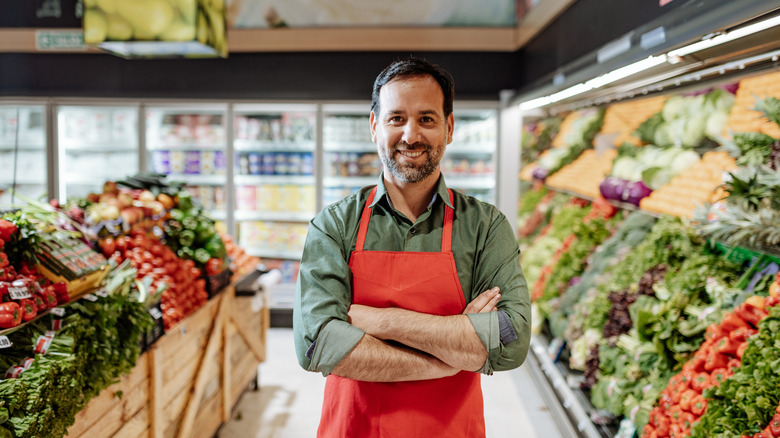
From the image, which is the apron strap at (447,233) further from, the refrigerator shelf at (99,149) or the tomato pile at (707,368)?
the refrigerator shelf at (99,149)

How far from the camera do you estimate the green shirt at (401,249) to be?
144 cm

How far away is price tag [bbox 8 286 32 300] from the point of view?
183 centimetres

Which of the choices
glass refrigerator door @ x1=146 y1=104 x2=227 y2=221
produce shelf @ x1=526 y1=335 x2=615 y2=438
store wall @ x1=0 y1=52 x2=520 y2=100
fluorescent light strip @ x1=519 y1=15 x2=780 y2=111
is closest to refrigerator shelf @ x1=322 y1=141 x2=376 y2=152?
store wall @ x1=0 y1=52 x2=520 y2=100

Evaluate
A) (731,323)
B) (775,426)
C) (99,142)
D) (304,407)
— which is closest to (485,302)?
(775,426)

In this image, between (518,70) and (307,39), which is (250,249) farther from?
(518,70)

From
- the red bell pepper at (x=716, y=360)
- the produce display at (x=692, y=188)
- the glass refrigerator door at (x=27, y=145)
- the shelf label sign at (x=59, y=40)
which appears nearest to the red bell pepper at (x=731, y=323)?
the red bell pepper at (x=716, y=360)

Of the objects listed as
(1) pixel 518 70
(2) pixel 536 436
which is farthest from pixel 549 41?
(2) pixel 536 436

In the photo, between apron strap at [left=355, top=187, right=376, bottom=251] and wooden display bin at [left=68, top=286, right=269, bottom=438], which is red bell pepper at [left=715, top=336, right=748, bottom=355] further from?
wooden display bin at [left=68, top=286, right=269, bottom=438]

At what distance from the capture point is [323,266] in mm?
1531

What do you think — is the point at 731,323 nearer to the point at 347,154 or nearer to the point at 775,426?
the point at 775,426

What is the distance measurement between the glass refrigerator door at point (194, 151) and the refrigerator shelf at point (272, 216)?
0.64 feet

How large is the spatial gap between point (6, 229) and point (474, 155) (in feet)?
15.6

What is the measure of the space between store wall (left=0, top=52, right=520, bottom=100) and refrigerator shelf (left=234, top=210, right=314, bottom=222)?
1246 millimetres

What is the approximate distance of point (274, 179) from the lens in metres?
5.89
